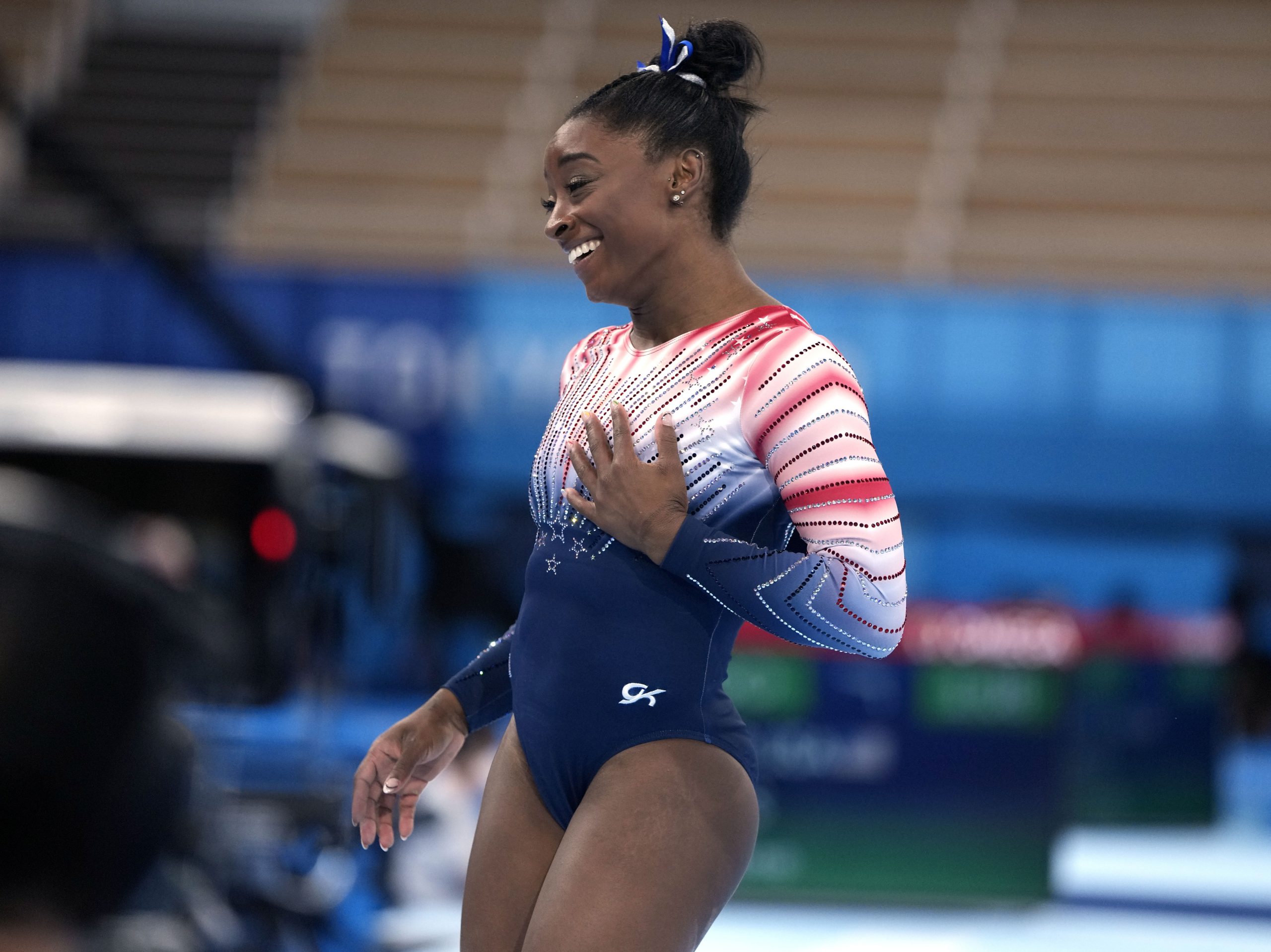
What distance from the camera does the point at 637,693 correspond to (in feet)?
4.74

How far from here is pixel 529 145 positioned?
33.9 feet

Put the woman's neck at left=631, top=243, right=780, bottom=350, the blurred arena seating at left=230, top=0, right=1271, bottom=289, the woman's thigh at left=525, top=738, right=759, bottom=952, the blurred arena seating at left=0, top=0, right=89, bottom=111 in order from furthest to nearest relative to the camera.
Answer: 1. the blurred arena seating at left=0, top=0, right=89, bottom=111
2. the blurred arena seating at left=230, top=0, right=1271, bottom=289
3. the woman's neck at left=631, top=243, right=780, bottom=350
4. the woman's thigh at left=525, top=738, right=759, bottom=952

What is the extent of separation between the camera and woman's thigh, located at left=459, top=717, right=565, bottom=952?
4.88 feet

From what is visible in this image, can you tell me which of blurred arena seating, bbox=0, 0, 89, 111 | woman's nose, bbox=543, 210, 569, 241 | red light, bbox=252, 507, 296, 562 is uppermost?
blurred arena seating, bbox=0, 0, 89, 111

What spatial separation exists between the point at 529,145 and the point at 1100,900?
6453mm

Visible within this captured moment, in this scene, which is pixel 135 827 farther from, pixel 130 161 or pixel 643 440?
pixel 130 161

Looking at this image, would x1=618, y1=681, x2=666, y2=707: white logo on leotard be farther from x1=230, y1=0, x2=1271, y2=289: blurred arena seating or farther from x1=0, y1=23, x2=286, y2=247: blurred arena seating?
x1=0, y1=23, x2=286, y2=247: blurred arena seating

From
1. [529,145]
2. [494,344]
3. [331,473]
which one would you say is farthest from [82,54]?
[331,473]

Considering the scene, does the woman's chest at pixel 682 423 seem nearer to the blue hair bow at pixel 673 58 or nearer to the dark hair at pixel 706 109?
the dark hair at pixel 706 109

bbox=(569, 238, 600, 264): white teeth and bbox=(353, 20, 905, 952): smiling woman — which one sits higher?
bbox=(569, 238, 600, 264): white teeth

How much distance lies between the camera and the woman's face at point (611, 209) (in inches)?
59.7

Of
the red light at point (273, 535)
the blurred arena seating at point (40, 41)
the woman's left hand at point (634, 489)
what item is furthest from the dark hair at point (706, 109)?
the blurred arena seating at point (40, 41)

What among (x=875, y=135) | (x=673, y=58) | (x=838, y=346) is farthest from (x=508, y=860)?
(x=875, y=135)

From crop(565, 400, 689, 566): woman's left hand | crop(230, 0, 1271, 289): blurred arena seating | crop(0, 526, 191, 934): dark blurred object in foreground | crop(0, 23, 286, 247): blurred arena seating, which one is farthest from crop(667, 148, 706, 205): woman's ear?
crop(0, 23, 286, 247): blurred arena seating
